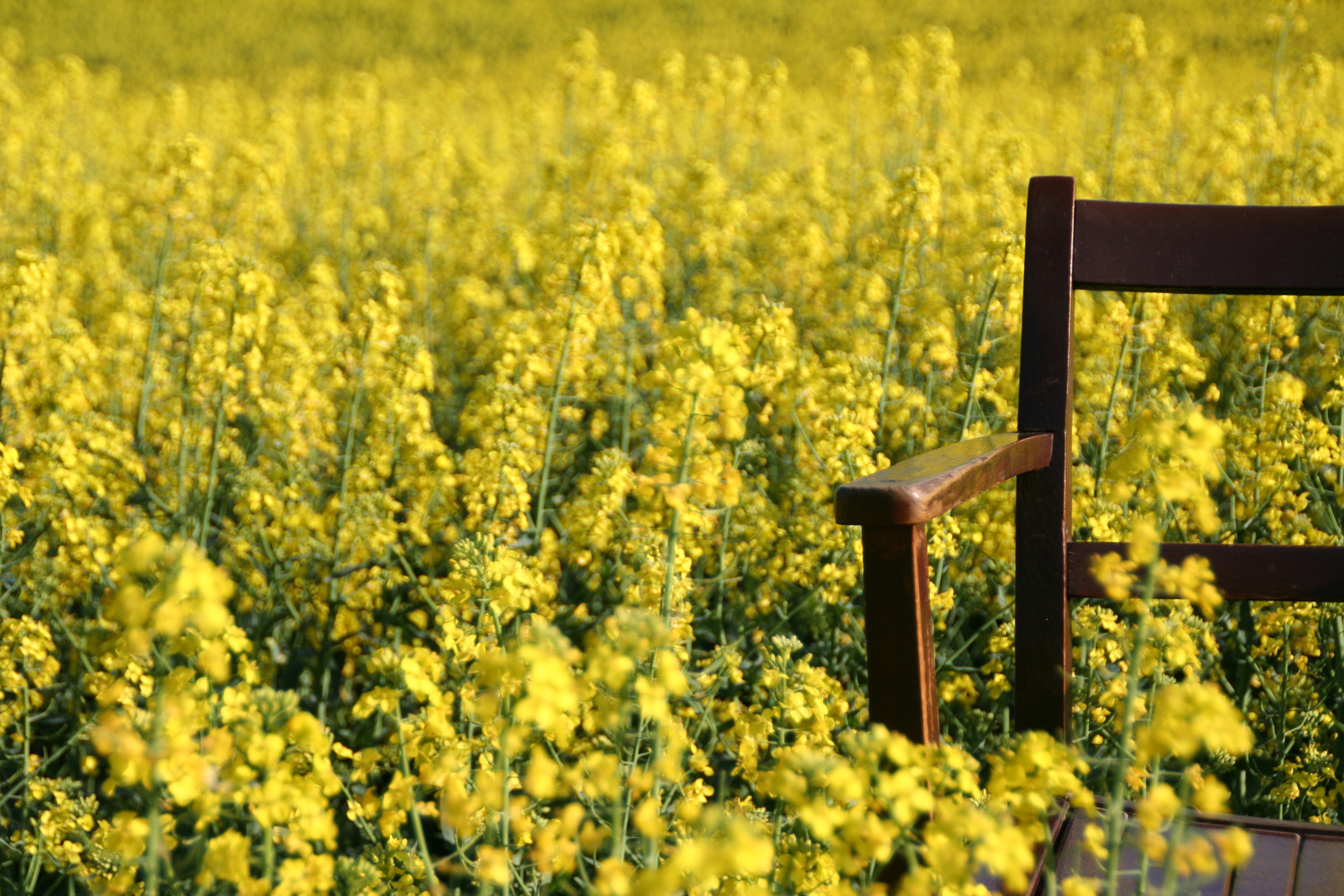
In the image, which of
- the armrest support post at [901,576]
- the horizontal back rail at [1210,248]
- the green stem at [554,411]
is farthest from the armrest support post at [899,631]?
the green stem at [554,411]

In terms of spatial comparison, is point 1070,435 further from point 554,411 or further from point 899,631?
point 554,411

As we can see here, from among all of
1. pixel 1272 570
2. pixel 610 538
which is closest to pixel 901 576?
pixel 1272 570

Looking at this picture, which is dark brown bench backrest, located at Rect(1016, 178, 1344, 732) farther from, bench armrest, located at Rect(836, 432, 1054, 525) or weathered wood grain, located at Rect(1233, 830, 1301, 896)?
weathered wood grain, located at Rect(1233, 830, 1301, 896)

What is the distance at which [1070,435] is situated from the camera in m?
1.21

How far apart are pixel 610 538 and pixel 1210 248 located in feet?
3.50

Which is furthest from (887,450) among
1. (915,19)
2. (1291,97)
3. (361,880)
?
(915,19)

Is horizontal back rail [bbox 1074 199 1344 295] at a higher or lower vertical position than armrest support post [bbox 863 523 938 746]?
higher

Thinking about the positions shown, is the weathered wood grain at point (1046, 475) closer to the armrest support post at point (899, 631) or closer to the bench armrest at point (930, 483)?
the bench armrest at point (930, 483)

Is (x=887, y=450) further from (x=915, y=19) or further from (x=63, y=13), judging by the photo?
(x=63, y=13)

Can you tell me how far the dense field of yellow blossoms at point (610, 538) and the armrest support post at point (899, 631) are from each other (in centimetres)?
5

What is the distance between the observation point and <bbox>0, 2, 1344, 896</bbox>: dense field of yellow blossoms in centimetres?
77

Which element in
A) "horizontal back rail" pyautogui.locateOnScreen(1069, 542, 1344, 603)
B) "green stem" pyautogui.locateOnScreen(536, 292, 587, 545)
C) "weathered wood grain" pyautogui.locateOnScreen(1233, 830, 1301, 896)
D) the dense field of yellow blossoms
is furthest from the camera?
"green stem" pyautogui.locateOnScreen(536, 292, 587, 545)

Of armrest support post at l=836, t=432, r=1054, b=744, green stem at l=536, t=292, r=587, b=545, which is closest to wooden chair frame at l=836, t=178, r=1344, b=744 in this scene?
armrest support post at l=836, t=432, r=1054, b=744

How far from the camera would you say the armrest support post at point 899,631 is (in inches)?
33.7
